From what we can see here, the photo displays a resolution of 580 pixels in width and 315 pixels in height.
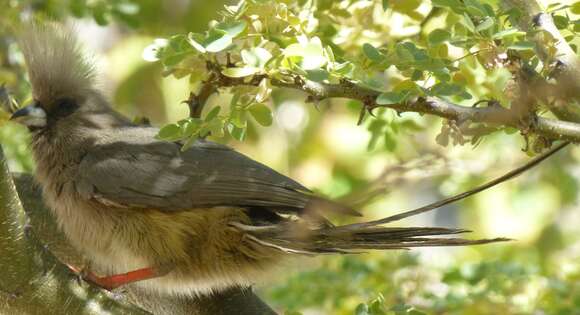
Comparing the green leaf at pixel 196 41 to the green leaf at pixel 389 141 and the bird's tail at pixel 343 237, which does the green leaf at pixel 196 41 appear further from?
the green leaf at pixel 389 141

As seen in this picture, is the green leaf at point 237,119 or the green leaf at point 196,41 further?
the green leaf at point 237,119

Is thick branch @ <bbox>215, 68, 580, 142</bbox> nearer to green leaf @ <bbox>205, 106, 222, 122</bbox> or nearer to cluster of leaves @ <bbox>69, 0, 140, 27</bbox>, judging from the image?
Result: green leaf @ <bbox>205, 106, 222, 122</bbox>

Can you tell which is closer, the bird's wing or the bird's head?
the bird's wing

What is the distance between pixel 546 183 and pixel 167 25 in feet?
10.6

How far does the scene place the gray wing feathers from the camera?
332cm

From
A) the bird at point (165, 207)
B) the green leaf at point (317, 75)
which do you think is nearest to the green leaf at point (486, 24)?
the green leaf at point (317, 75)

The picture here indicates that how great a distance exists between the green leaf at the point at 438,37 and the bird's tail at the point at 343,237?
0.55 metres

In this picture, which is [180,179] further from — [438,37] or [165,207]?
[438,37]

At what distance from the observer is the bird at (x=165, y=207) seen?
3.30 meters

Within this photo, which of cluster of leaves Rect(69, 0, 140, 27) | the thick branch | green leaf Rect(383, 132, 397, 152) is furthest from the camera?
cluster of leaves Rect(69, 0, 140, 27)

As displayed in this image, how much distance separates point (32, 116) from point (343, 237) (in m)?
1.65

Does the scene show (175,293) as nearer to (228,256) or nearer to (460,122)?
(228,256)

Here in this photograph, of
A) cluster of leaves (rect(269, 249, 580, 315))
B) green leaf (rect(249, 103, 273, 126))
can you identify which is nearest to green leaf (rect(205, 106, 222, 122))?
green leaf (rect(249, 103, 273, 126))

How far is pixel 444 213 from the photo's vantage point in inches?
369
